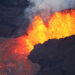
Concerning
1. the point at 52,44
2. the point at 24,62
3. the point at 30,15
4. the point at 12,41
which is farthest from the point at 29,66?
the point at 30,15

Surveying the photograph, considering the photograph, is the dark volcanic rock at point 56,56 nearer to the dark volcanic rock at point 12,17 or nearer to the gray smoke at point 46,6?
the gray smoke at point 46,6

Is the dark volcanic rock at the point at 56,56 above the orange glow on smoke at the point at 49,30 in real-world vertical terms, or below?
below

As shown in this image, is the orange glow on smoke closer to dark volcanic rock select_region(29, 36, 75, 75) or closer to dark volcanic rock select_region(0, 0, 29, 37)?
dark volcanic rock select_region(29, 36, 75, 75)

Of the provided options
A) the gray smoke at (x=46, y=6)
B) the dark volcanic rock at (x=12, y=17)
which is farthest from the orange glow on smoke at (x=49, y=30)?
the dark volcanic rock at (x=12, y=17)

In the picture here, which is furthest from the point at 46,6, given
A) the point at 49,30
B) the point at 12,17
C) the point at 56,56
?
the point at 56,56

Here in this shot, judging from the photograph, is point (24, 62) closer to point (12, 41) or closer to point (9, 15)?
point (12, 41)

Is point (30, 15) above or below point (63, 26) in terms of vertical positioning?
above
